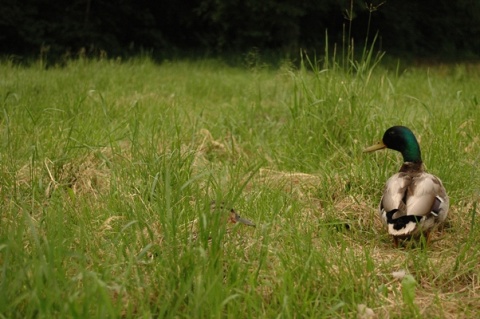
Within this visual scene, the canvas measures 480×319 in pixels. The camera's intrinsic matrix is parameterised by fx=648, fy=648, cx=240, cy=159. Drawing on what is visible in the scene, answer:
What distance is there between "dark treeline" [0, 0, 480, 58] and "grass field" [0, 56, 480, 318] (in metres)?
8.30

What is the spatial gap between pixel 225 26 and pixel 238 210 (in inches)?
477

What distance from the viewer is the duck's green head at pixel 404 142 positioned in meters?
3.52

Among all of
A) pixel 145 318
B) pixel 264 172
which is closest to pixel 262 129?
pixel 264 172

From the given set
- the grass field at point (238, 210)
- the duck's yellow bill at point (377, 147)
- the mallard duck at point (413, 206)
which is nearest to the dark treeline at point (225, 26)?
the grass field at point (238, 210)

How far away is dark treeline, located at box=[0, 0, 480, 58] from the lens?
14.4 metres

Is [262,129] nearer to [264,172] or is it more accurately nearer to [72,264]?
[264,172]

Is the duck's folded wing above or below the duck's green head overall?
below

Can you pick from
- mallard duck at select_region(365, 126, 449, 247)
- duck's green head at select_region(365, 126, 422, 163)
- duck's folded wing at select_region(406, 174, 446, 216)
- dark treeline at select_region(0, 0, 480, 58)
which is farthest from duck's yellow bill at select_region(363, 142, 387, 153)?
dark treeline at select_region(0, 0, 480, 58)

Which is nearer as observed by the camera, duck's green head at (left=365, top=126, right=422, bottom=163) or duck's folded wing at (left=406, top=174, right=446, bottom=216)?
duck's folded wing at (left=406, top=174, right=446, bottom=216)

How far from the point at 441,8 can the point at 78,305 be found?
746 inches

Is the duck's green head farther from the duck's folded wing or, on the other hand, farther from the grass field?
the duck's folded wing

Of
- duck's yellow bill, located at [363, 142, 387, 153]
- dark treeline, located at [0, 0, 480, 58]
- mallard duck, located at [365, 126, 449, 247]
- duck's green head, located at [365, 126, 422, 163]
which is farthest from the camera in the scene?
dark treeline, located at [0, 0, 480, 58]

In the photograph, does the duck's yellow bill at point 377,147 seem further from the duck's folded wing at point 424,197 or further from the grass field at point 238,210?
the duck's folded wing at point 424,197

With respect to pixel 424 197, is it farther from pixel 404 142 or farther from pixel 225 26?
pixel 225 26
